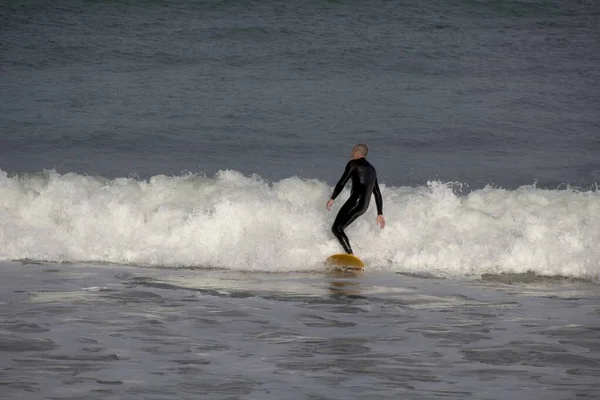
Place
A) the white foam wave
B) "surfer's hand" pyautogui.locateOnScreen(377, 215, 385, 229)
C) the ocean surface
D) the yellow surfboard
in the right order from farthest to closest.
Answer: the white foam wave → "surfer's hand" pyautogui.locateOnScreen(377, 215, 385, 229) → the yellow surfboard → the ocean surface

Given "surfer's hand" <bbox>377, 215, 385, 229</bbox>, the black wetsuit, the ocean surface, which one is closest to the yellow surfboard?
the ocean surface

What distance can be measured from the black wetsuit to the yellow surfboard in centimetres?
39

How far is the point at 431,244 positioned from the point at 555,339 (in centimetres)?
576

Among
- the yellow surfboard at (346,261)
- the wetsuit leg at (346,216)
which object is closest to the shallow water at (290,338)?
the yellow surfboard at (346,261)

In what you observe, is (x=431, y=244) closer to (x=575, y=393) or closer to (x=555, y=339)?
(x=555, y=339)

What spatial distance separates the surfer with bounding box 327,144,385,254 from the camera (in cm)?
1467

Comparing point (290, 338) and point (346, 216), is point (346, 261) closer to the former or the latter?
point (346, 216)

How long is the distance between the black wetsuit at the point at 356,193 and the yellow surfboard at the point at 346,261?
0.39 m

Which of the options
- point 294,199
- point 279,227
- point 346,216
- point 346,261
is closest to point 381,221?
point 346,216

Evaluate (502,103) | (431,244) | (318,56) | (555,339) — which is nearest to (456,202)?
(431,244)

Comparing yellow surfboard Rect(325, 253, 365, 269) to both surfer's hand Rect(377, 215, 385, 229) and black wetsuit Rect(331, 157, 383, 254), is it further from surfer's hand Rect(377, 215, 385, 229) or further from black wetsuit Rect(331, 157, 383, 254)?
surfer's hand Rect(377, 215, 385, 229)

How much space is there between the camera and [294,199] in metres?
16.9

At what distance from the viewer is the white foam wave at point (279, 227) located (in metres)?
14.8

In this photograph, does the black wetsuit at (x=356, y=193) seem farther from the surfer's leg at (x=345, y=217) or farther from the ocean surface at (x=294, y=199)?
the ocean surface at (x=294, y=199)
